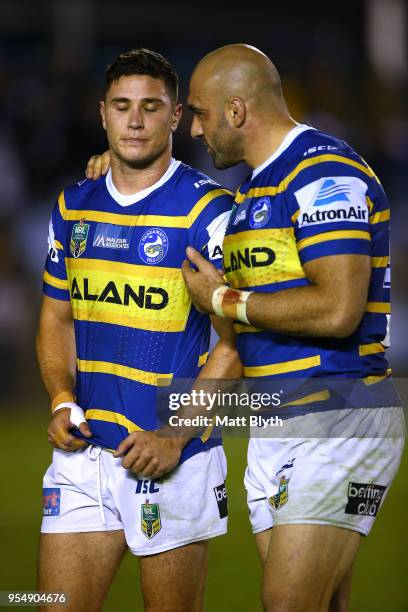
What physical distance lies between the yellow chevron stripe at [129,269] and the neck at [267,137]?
1.76ft

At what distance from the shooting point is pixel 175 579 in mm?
4055

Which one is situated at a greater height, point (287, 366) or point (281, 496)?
point (287, 366)

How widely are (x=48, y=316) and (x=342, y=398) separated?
4.51 ft

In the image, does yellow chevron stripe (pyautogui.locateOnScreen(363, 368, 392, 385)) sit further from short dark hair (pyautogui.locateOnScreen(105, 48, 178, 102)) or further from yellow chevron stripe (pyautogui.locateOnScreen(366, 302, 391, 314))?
short dark hair (pyautogui.locateOnScreen(105, 48, 178, 102))

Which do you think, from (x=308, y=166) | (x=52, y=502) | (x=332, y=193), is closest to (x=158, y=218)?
(x=308, y=166)

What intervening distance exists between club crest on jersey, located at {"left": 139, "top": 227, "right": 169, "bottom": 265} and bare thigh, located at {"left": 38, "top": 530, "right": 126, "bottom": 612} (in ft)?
3.42

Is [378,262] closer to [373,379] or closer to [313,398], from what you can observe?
[373,379]

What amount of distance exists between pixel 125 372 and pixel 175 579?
783 millimetres

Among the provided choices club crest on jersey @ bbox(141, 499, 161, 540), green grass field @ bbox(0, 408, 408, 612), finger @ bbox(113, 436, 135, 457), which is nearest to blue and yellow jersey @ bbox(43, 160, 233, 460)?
finger @ bbox(113, 436, 135, 457)

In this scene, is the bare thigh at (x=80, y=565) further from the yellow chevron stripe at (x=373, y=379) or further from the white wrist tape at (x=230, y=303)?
the yellow chevron stripe at (x=373, y=379)

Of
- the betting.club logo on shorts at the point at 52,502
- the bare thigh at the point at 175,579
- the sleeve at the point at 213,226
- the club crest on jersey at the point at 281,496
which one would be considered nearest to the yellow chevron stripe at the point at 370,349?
the club crest on jersey at the point at 281,496

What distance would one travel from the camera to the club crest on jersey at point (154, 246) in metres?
4.23

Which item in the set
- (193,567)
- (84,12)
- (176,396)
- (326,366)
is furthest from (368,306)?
(84,12)

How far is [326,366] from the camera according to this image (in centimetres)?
383
